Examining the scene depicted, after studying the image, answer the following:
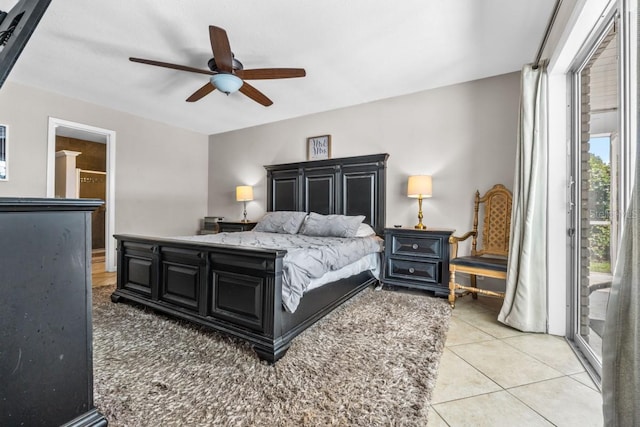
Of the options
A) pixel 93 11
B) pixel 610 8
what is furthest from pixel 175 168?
pixel 610 8

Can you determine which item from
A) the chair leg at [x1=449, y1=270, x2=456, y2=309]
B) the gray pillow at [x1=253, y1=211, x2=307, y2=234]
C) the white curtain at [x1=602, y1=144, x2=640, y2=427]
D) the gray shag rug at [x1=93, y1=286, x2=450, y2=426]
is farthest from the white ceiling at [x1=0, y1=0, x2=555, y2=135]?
the gray shag rug at [x1=93, y1=286, x2=450, y2=426]

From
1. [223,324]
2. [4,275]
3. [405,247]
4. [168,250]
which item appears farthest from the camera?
[405,247]

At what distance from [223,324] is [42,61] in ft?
11.6

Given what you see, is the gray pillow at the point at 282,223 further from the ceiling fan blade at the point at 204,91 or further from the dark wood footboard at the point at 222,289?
the ceiling fan blade at the point at 204,91

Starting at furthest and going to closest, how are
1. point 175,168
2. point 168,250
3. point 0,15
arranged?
point 175,168
point 168,250
point 0,15

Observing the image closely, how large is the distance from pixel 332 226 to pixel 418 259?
3.64ft

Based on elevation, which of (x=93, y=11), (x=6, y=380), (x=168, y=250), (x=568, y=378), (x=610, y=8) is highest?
(x=93, y=11)

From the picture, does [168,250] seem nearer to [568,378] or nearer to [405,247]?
[405,247]

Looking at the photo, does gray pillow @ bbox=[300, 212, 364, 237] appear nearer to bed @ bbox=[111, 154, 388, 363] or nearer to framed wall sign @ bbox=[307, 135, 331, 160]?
bed @ bbox=[111, 154, 388, 363]

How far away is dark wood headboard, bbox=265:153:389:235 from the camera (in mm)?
3951

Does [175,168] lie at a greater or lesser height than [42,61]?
lesser

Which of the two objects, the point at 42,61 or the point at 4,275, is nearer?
the point at 4,275

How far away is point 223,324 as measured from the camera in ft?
6.79

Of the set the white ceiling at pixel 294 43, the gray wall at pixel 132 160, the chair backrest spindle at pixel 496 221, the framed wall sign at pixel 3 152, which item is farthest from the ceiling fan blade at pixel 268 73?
the framed wall sign at pixel 3 152
